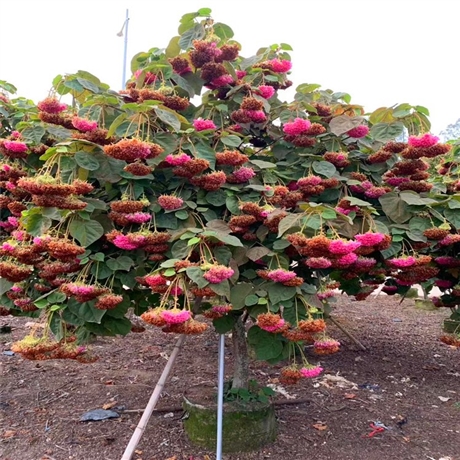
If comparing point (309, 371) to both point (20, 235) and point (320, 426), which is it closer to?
point (320, 426)

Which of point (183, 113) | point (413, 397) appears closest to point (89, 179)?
point (183, 113)

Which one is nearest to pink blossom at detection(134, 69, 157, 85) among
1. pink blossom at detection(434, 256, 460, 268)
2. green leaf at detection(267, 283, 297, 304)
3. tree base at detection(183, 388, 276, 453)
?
green leaf at detection(267, 283, 297, 304)

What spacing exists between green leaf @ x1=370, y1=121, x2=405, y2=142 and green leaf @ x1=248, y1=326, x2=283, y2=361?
1.32 meters

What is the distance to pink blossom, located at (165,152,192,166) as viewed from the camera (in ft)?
7.35

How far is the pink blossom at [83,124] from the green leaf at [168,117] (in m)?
0.35

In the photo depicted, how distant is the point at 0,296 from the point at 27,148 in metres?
0.95

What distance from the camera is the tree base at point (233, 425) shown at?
10.2 feet

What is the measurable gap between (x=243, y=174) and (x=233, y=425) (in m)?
1.71

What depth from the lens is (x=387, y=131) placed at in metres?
2.77

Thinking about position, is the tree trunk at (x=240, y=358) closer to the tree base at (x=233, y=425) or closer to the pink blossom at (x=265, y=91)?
the tree base at (x=233, y=425)

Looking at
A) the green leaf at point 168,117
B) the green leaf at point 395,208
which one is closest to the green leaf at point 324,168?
the green leaf at point 395,208

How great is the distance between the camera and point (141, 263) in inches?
96.3

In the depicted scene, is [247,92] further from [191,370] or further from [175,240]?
[191,370]

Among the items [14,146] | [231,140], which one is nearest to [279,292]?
[231,140]
